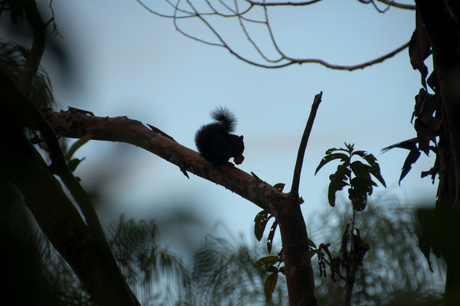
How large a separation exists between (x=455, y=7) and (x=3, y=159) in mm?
1639

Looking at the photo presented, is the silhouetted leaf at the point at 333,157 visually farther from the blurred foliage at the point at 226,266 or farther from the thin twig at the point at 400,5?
the thin twig at the point at 400,5

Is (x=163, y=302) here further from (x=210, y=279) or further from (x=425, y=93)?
(x=425, y=93)

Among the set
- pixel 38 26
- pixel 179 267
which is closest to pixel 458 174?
pixel 38 26

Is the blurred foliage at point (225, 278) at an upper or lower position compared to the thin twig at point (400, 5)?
lower

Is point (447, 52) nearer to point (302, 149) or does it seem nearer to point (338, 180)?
point (302, 149)

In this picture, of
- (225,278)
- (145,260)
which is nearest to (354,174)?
(145,260)

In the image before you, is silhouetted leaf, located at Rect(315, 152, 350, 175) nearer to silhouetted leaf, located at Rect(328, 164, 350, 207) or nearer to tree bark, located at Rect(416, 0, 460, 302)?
silhouetted leaf, located at Rect(328, 164, 350, 207)

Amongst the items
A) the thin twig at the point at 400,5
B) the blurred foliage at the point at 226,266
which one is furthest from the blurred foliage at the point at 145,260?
the thin twig at the point at 400,5

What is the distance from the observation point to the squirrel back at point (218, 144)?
5.75 feet

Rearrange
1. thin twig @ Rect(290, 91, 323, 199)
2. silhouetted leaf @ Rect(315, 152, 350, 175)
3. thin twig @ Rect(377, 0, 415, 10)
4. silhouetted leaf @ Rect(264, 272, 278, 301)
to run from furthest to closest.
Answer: thin twig @ Rect(377, 0, 415, 10) < silhouetted leaf @ Rect(315, 152, 350, 175) < silhouetted leaf @ Rect(264, 272, 278, 301) < thin twig @ Rect(290, 91, 323, 199)

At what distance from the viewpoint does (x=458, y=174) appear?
1129mm

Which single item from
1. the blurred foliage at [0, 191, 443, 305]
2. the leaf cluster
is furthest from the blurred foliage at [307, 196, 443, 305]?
the leaf cluster

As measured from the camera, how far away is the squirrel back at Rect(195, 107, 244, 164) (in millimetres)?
1753

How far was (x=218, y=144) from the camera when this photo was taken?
1809mm
